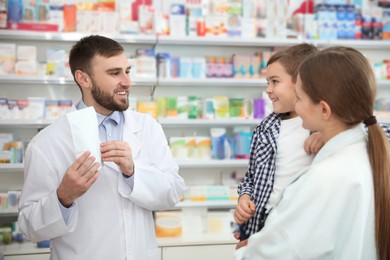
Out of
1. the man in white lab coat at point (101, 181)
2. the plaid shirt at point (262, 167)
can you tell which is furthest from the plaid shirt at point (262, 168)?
the man in white lab coat at point (101, 181)

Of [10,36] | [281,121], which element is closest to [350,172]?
[281,121]

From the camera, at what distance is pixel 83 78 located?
1.97m

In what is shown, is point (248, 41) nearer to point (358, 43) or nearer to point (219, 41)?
point (219, 41)

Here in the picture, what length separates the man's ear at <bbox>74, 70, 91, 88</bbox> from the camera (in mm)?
1953

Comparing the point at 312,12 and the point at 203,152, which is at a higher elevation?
the point at 312,12

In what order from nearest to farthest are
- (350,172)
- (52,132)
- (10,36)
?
1. (350,172)
2. (52,132)
3. (10,36)

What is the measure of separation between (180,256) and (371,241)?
2790 millimetres

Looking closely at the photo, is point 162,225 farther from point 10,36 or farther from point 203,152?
point 10,36

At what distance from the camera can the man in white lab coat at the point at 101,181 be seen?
5.26ft

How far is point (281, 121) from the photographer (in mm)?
1675

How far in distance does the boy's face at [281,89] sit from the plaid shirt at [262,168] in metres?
0.08

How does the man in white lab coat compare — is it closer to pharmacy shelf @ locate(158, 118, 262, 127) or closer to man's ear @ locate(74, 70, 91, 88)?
man's ear @ locate(74, 70, 91, 88)

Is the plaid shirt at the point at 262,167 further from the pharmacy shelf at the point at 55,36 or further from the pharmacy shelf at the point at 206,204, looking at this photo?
the pharmacy shelf at the point at 55,36

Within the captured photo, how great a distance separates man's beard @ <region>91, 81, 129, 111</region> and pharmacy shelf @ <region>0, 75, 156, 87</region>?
5.99ft
